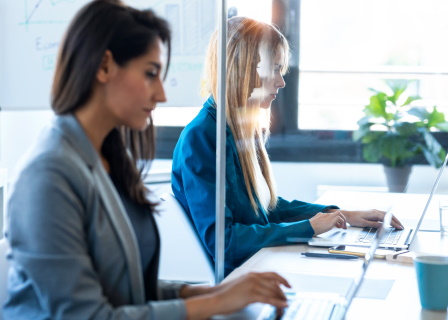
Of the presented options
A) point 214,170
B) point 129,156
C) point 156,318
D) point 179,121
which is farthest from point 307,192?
point 156,318

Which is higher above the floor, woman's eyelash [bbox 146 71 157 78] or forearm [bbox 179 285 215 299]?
woman's eyelash [bbox 146 71 157 78]

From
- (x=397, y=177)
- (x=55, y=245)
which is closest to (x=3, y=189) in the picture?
(x=397, y=177)

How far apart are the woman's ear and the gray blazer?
0.08 metres

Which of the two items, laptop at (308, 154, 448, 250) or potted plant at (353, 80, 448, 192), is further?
potted plant at (353, 80, 448, 192)

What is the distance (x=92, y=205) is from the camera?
3.56 ft

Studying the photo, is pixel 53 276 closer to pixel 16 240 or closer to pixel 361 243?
pixel 16 240

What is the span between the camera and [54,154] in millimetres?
1055

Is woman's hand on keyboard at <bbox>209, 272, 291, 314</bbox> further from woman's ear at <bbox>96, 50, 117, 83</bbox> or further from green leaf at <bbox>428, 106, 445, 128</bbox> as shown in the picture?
green leaf at <bbox>428, 106, 445, 128</bbox>

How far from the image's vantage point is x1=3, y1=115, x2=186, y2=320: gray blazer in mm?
1001

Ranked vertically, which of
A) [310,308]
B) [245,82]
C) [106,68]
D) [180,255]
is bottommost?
[180,255]

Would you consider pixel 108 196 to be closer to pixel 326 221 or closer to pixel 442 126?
pixel 326 221

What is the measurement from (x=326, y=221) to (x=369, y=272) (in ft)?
1.07

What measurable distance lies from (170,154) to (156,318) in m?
1.79

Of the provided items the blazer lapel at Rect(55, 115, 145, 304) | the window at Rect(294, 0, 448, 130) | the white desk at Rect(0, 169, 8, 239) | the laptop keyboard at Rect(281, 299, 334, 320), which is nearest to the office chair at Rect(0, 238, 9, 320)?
the blazer lapel at Rect(55, 115, 145, 304)
